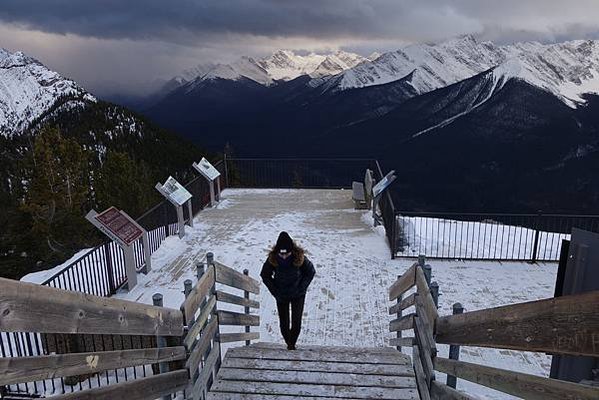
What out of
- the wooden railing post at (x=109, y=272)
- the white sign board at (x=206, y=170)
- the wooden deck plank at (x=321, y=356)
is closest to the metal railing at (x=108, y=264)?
the wooden railing post at (x=109, y=272)

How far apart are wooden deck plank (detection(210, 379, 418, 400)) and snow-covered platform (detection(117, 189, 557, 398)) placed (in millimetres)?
2268

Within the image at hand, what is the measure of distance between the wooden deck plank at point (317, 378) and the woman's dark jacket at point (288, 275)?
40.0 inches

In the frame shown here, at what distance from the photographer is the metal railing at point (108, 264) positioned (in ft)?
26.5

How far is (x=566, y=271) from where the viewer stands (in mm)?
2842

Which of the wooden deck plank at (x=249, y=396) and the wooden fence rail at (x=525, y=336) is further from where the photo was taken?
the wooden deck plank at (x=249, y=396)

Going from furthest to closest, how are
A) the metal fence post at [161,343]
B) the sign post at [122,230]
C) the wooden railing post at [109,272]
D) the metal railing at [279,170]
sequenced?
1. the metal railing at [279,170]
2. the wooden railing post at [109,272]
3. the sign post at [122,230]
4. the metal fence post at [161,343]

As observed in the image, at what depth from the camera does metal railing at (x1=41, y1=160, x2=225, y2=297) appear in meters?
8.09

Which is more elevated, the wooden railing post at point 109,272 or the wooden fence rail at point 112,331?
the wooden fence rail at point 112,331

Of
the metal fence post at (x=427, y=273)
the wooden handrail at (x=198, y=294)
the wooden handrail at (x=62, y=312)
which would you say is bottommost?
the wooden handrail at (x=198, y=294)

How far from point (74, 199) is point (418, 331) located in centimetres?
3169

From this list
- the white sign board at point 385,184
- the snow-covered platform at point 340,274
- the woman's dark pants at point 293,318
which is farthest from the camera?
the white sign board at point 385,184

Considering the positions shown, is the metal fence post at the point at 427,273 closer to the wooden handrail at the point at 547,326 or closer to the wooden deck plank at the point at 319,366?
the wooden deck plank at the point at 319,366

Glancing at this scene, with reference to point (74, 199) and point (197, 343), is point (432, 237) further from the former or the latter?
point (74, 199)

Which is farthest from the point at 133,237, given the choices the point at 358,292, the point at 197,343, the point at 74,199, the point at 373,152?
the point at 373,152
